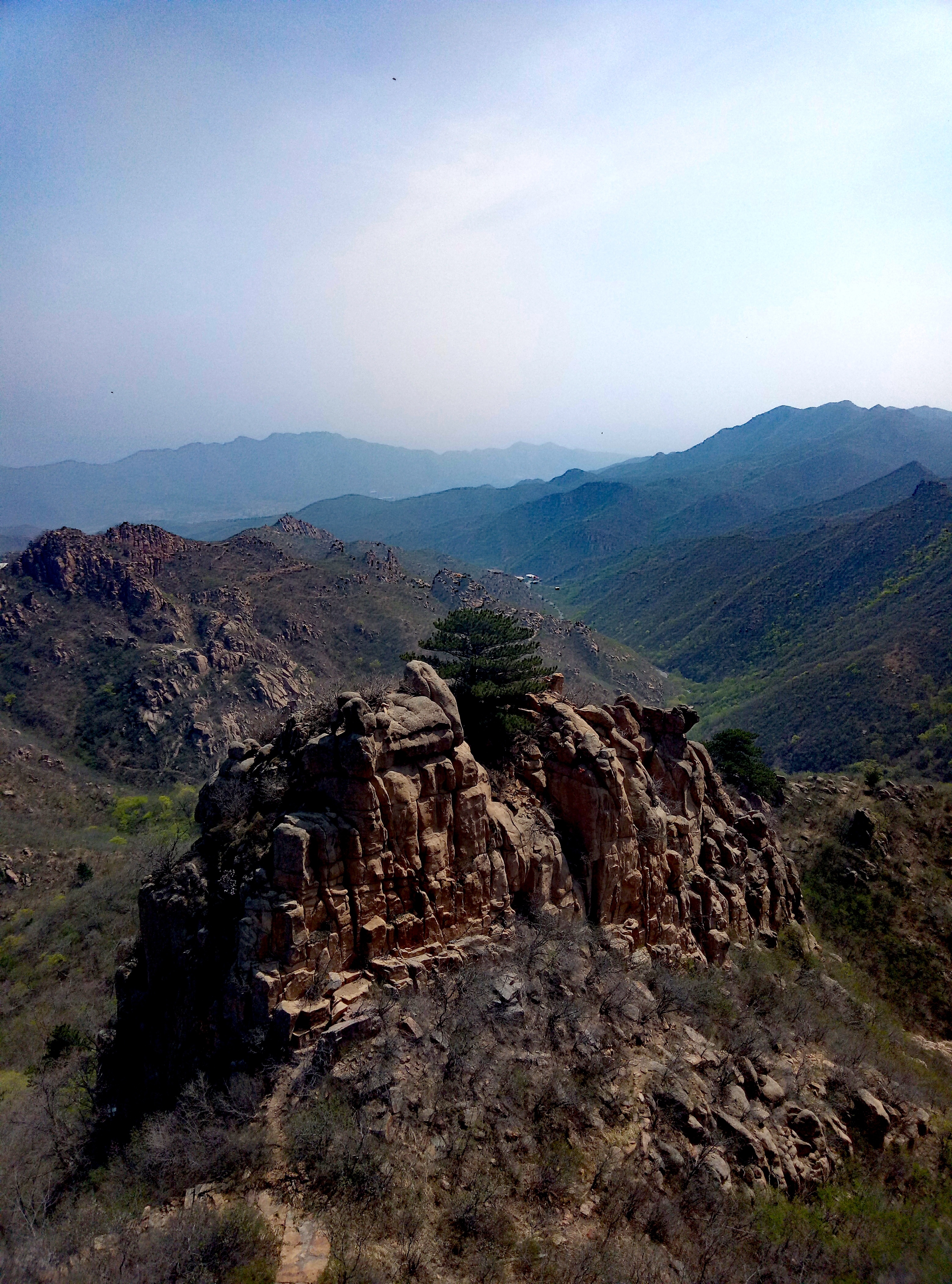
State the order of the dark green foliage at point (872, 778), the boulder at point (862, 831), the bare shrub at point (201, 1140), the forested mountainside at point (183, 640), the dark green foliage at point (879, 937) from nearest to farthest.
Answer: the bare shrub at point (201, 1140), the dark green foliage at point (879, 937), the boulder at point (862, 831), the dark green foliage at point (872, 778), the forested mountainside at point (183, 640)

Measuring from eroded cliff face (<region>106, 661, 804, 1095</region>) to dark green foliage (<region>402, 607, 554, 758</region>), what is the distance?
137 cm

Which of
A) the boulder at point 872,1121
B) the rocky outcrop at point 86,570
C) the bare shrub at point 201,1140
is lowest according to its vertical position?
the boulder at point 872,1121

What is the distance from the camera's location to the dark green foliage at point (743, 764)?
148 feet

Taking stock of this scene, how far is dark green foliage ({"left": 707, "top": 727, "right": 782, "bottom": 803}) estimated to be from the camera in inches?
1780

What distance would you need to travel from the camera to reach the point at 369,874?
18203mm

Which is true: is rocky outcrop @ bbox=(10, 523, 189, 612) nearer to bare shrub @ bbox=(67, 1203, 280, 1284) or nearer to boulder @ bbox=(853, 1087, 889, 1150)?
bare shrub @ bbox=(67, 1203, 280, 1284)

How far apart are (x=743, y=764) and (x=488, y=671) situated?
86.7 ft

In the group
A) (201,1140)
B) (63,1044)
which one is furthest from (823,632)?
(201,1140)

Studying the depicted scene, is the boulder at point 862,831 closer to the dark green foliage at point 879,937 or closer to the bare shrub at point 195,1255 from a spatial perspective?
the dark green foliage at point 879,937

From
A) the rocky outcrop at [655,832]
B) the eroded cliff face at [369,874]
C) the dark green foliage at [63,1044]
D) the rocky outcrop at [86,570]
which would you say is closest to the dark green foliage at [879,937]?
the rocky outcrop at [655,832]

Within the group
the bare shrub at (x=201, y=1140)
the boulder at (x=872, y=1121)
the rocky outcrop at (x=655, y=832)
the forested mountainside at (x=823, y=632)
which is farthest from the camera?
the forested mountainside at (x=823, y=632)

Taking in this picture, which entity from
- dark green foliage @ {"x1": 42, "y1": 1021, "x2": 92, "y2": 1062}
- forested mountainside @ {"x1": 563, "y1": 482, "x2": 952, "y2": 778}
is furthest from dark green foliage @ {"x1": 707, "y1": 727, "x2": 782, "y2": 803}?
dark green foliage @ {"x1": 42, "y1": 1021, "x2": 92, "y2": 1062}

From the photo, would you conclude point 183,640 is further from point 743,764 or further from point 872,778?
point 872,778

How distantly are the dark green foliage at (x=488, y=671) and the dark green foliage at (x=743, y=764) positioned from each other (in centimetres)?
2264
